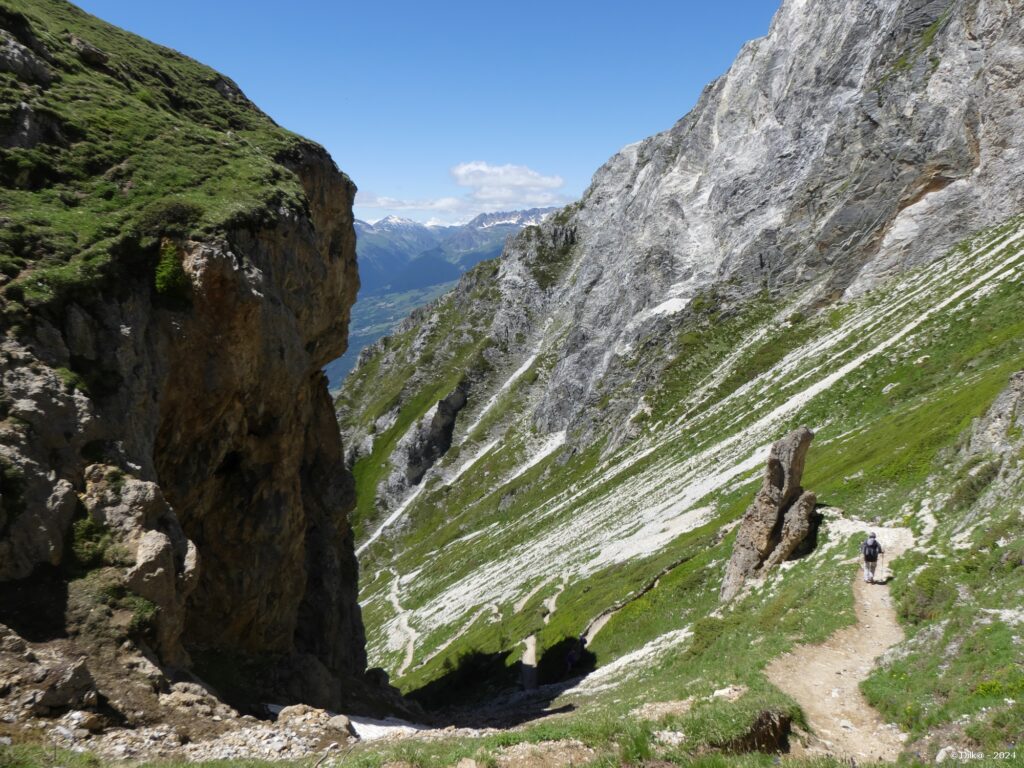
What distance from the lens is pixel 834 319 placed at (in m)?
103

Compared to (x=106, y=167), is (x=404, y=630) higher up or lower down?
lower down

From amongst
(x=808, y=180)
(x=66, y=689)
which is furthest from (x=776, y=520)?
(x=808, y=180)

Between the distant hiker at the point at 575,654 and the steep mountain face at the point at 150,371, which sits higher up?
the steep mountain face at the point at 150,371

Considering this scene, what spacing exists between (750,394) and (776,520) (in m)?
63.6

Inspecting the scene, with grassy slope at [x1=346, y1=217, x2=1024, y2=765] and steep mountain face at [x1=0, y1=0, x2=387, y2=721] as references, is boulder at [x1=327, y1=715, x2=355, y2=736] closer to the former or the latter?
steep mountain face at [x1=0, y1=0, x2=387, y2=721]

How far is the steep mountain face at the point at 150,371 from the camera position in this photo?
1916 cm

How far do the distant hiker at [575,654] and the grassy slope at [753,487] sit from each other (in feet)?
6.23

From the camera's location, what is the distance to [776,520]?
32.8 meters

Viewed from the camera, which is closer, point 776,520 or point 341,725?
point 341,725

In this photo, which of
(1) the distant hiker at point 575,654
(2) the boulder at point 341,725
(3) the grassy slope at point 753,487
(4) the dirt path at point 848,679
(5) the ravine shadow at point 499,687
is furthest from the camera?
(1) the distant hiker at point 575,654

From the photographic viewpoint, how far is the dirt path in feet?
51.8

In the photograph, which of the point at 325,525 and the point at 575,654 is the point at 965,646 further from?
the point at 325,525

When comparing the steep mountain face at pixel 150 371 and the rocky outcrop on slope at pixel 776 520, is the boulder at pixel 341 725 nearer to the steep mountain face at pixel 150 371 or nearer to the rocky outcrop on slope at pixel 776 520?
the steep mountain face at pixel 150 371

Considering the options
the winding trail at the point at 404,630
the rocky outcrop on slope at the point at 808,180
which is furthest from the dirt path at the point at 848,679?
the rocky outcrop on slope at the point at 808,180
